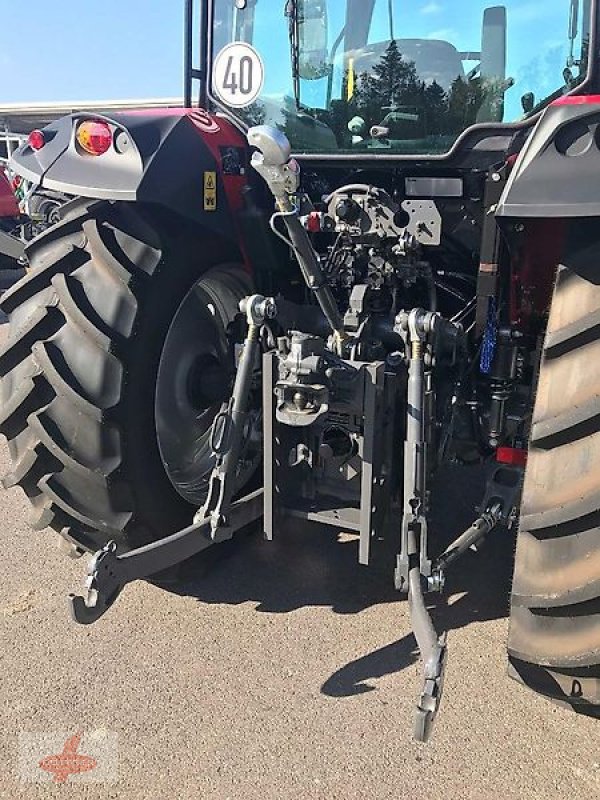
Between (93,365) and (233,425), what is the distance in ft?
1.66

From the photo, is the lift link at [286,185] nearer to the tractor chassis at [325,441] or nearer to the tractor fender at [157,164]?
the tractor chassis at [325,441]

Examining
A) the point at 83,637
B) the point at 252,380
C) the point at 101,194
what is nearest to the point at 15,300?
the point at 101,194

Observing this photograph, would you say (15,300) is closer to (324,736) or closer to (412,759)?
(324,736)

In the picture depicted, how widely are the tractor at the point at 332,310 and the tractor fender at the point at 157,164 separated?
10 mm

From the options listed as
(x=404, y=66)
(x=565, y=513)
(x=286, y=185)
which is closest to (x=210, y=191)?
(x=286, y=185)

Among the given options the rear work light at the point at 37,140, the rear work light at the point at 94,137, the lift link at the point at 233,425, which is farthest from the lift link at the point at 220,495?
the rear work light at the point at 37,140

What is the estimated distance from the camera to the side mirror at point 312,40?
3002 millimetres

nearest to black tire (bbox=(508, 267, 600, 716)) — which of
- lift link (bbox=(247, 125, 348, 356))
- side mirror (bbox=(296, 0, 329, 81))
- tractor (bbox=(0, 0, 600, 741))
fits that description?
tractor (bbox=(0, 0, 600, 741))

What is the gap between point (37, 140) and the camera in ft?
9.95

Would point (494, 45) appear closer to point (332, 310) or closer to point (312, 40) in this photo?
point (312, 40)

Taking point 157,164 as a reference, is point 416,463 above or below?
below

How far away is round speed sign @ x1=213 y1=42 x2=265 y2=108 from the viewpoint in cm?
303

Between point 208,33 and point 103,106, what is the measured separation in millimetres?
19242

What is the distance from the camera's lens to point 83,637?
2.81 m
